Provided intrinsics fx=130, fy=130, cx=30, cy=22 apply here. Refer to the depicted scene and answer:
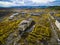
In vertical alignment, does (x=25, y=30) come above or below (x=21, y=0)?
below

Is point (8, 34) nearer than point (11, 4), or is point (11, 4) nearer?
point (8, 34)

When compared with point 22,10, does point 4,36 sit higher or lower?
lower

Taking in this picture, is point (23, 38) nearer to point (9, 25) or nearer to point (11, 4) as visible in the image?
point (9, 25)

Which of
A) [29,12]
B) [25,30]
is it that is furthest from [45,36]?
[29,12]

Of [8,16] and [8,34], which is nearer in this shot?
[8,34]

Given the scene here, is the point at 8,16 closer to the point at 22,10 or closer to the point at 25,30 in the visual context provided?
the point at 22,10

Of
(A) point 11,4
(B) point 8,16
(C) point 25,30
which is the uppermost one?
(A) point 11,4

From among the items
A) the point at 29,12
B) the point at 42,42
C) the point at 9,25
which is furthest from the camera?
the point at 29,12

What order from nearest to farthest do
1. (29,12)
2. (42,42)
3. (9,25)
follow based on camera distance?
(42,42), (9,25), (29,12)

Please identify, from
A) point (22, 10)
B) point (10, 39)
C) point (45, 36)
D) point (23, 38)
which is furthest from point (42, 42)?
point (22, 10)
